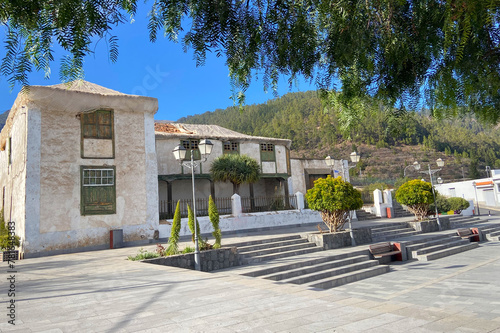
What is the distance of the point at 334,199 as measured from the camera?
526 inches

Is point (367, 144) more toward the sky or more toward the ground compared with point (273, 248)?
more toward the sky

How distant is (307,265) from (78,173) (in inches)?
395

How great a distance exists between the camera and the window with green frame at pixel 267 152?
80.7 ft

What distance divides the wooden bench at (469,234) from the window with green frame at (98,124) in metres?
16.6

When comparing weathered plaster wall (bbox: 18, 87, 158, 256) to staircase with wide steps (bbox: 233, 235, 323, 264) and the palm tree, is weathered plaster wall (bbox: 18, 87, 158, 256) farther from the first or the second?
the palm tree

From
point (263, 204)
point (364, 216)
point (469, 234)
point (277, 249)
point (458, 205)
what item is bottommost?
point (469, 234)

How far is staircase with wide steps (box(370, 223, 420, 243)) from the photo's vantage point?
52.2 ft

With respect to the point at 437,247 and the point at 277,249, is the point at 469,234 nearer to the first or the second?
the point at 437,247

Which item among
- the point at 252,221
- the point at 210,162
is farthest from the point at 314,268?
the point at 210,162

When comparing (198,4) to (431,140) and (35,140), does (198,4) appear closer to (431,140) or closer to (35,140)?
(35,140)

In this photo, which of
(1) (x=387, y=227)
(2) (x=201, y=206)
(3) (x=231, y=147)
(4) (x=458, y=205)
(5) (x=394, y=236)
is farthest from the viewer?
(4) (x=458, y=205)

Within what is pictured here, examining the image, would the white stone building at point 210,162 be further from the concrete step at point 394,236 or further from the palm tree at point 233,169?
the concrete step at point 394,236

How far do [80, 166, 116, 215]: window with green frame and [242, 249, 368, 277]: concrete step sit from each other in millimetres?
7758

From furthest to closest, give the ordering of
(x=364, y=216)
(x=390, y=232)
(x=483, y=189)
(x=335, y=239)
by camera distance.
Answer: (x=483, y=189), (x=364, y=216), (x=390, y=232), (x=335, y=239)
